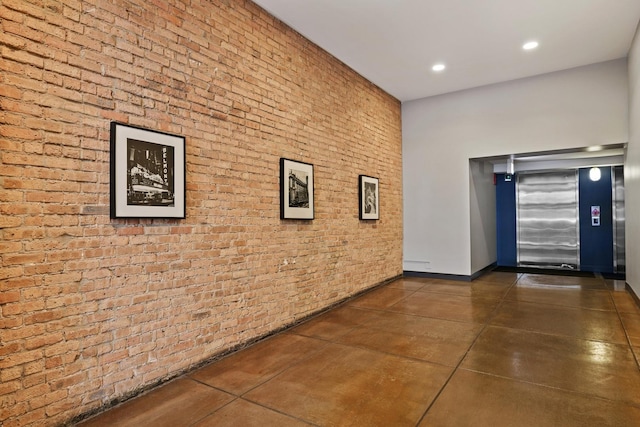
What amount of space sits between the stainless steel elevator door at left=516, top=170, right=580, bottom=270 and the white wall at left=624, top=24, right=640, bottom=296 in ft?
10.6

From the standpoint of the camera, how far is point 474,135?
722cm

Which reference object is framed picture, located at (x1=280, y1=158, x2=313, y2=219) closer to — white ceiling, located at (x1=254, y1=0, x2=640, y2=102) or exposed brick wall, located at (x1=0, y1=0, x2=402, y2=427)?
exposed brick wall, located at (x1=0, y1=0, x2=402, y2=427)

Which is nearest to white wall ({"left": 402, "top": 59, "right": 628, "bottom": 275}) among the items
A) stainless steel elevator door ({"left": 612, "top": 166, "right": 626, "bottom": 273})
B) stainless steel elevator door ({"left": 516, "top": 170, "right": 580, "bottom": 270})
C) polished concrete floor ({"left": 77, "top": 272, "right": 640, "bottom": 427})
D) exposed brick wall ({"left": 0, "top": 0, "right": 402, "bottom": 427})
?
stainless steel elevator door ({"left": 516, "top": 170, "right": 580, "bottom": 270})

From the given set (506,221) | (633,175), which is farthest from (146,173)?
(506,221)

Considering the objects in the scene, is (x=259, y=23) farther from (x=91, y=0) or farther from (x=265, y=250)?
(x=265, y=250)

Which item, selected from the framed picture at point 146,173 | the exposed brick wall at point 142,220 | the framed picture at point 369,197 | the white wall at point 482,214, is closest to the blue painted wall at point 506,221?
the white wall at point 482,214

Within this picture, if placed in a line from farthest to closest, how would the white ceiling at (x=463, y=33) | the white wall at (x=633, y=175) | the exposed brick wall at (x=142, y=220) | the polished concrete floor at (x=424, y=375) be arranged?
the white wall at (x=633, y=175), the white ceiling at (x=463, y=33), the polished concrete floor at (x=424, y=375), the exposed brick wall at (x=142, y=220)

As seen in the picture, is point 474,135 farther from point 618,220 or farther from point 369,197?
point 618,220

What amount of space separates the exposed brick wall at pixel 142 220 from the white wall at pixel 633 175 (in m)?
4.49

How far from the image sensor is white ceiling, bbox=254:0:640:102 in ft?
14.3

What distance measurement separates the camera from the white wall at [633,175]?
5.05 metres

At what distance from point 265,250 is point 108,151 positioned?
6.54 feet

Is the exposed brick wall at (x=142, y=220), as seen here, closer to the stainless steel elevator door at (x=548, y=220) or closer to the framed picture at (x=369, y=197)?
the framed picture at (x=369, y=197)

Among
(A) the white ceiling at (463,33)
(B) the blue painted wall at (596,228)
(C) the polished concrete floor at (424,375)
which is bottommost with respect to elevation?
(C) the polished concrete floor at (424,375)
